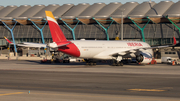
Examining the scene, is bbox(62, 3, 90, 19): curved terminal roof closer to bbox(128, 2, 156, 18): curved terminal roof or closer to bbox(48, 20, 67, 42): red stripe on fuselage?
bbox(128, 2, 156, 18): curved terminal roof

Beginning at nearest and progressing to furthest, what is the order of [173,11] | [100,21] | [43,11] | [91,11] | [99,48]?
[99,48] → [173,11] → [100,21] → [91,11] → [43,11]

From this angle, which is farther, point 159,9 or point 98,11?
point 98,11

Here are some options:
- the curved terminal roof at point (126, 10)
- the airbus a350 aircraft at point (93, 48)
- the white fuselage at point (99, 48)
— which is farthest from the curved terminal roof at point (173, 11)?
the white fuselage at point (99, 48)

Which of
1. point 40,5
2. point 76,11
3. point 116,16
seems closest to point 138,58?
point 116,16

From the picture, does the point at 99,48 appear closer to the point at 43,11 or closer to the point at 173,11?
the point at 173,11

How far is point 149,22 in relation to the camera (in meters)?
107

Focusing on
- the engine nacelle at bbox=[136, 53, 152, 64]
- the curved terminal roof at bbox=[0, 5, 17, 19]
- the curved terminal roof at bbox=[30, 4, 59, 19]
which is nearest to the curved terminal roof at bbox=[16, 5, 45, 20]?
the curved terminal roof at bbox=[30, 4, 59, 19]

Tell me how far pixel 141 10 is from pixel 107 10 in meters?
13.7

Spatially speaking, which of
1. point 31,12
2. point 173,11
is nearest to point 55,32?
point 173,11

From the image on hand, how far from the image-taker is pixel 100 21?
360 feet

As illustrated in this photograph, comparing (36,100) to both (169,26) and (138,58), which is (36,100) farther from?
(169,26)

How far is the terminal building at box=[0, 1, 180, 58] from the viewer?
340 feet

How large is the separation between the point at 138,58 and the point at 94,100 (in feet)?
111

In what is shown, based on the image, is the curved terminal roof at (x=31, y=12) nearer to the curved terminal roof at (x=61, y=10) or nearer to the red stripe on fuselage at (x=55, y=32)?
the curved terminal roof at (x=61, y=10)
